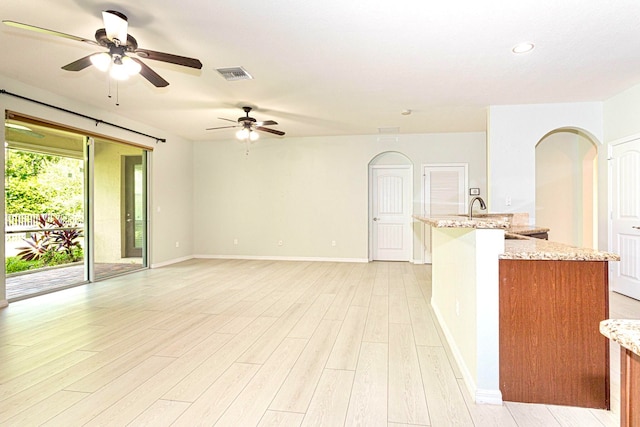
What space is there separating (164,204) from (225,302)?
3.59m

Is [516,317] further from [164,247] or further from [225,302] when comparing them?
[164,247]

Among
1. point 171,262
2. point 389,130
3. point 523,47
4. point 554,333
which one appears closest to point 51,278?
point 171,262

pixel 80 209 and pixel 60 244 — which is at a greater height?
pixel 80 209

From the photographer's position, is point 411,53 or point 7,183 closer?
point 411,53

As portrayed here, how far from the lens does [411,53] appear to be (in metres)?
3.27

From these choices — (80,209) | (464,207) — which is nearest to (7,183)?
(80,209)

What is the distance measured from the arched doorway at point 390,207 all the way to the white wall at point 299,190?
8.2 inches

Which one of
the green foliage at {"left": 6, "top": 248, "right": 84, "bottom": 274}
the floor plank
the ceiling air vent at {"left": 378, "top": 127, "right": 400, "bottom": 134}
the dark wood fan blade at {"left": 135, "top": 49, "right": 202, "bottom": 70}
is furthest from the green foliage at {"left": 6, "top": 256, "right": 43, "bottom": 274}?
the ceiling air vent at {"left": 378, "top": 127, "right": 400, "bottom": 134}

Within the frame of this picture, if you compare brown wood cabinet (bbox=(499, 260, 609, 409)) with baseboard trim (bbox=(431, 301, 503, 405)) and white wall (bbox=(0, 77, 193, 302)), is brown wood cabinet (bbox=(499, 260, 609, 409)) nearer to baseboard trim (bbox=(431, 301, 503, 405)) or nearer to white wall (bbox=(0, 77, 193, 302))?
A: baseboard trim (bbox=(431, 301, 503, 405))

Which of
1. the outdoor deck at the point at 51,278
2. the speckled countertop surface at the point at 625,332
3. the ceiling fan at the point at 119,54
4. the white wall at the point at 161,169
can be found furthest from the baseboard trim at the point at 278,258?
the speckled countertop surface at the point at 625,332

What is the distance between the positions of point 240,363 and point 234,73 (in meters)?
2.96

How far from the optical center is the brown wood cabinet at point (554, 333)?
1.94 m

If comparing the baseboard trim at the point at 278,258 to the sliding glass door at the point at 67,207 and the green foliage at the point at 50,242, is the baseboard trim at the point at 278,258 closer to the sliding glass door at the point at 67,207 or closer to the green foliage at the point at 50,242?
the sliding glass door at the point at 67,207

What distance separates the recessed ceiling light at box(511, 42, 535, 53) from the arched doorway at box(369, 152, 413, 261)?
12.9ft
